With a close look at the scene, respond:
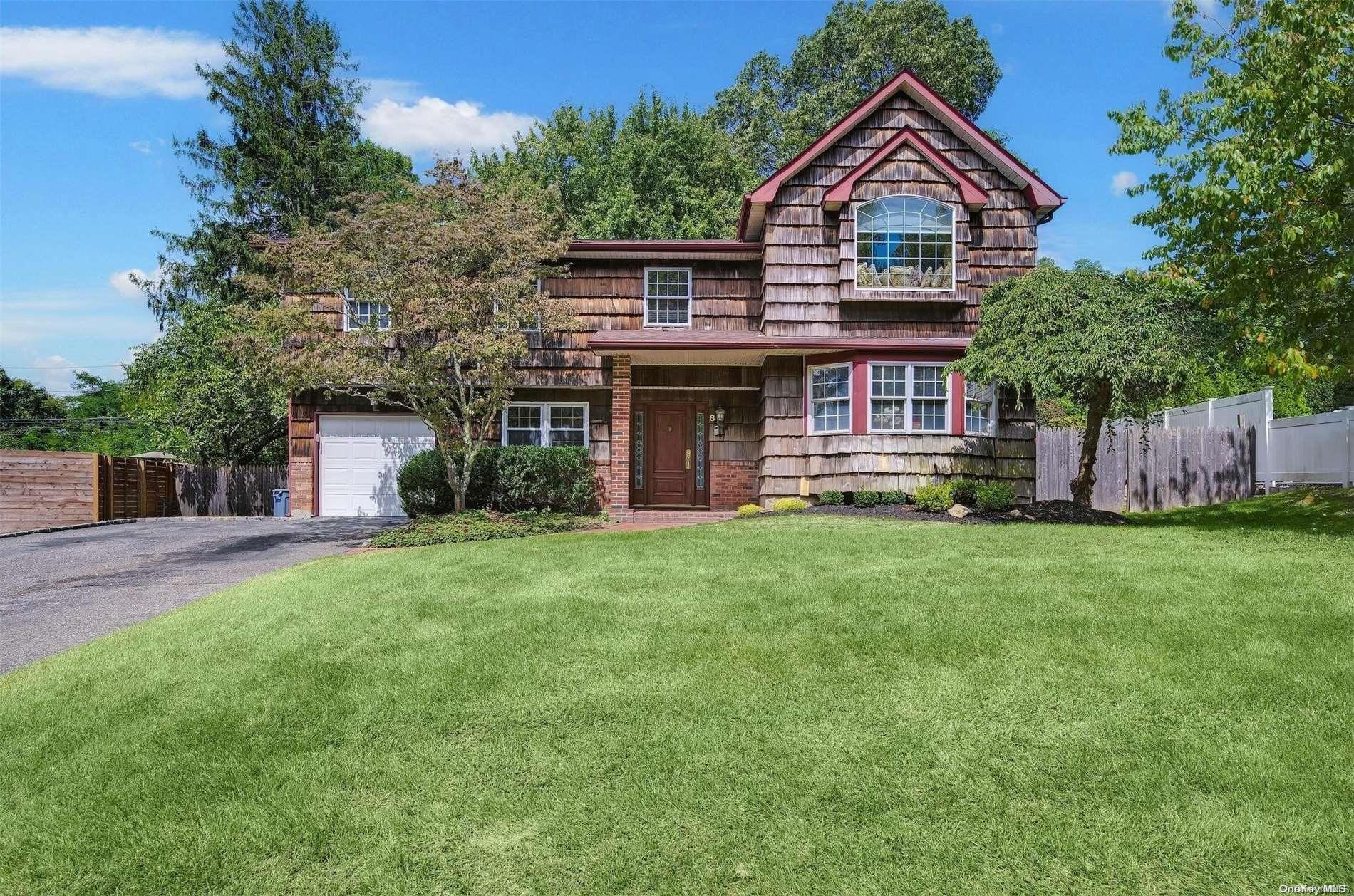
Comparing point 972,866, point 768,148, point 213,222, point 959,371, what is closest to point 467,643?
point 972,866

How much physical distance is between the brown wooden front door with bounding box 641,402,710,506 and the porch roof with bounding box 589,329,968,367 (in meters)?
1.70

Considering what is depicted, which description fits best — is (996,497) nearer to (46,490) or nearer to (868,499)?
(868,499)

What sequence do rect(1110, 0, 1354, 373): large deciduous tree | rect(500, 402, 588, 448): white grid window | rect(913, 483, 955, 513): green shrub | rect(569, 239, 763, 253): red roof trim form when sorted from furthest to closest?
rect(500, 402, 588, 448): white grid window
rect(569, 239, 763, 253): red roof trim
rect(913, 483, 955, 513): green shrub
rect(1110, 0, 1354, 373): large deciduous tree

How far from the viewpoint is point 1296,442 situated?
18.7 metres

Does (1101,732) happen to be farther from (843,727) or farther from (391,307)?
(391,307)

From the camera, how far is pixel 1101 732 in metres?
4.64

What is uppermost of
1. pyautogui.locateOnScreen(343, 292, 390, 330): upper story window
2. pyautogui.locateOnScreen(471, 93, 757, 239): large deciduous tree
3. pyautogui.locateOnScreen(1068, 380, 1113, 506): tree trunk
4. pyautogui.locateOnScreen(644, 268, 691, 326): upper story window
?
pyautogui.locateOnScreen(471, 93, 757, 239): large deciduous tree

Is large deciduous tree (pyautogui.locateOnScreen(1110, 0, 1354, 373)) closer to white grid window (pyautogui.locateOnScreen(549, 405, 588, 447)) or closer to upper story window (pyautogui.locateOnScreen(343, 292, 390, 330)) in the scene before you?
white grid window (pyautogui.locateOnScreen(549, 405, 588, 447))

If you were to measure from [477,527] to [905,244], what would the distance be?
9.99 m

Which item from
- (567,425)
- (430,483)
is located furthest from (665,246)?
(430,483)

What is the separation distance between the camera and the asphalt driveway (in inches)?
319

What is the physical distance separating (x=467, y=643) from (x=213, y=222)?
100 feet

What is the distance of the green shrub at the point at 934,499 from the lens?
15.1 m

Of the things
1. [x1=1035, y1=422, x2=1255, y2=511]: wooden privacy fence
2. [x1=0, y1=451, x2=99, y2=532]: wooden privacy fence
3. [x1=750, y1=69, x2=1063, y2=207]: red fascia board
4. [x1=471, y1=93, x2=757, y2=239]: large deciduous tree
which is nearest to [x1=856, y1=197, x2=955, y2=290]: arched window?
[x1=750, y1=69, x2=1063, y2=207]: red fascia board
